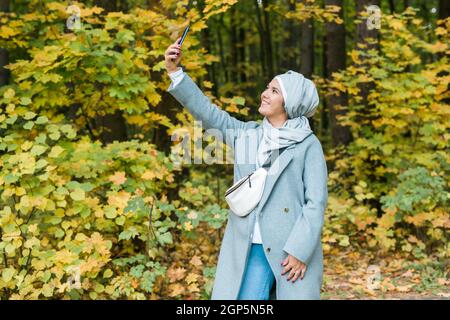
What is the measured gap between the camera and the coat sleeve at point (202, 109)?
9.67 feet

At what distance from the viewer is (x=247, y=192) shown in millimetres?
2824

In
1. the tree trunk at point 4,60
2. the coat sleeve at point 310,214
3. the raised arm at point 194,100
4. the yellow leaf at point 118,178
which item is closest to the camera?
the coat sleeve at point 310,214

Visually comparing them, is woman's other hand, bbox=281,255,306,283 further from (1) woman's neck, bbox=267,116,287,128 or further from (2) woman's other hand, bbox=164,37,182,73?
(2) woman's other hand, bbox=164,37,182,73

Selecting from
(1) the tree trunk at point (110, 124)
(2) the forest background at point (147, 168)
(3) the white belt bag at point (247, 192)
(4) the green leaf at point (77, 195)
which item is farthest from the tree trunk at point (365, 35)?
(3) the white belt bag at point (247, 192)

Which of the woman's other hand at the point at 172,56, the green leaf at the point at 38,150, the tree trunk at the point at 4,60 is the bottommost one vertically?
the green leaf at the point at 38,150

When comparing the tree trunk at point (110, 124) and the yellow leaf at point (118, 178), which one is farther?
the tree trunk at point (110, 124)

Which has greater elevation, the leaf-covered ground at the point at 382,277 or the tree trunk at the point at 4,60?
the tree trunk at the point at 4,60

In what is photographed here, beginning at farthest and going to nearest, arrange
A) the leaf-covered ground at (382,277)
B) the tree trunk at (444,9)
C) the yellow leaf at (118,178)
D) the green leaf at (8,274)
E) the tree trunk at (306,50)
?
1. the tree trunk at (306,50)
2. the tree trunk at (444,9)
3. the leaf-covered ground at (382,277)
4. the yellow leaf at (118,178)
5. the green leaf at (8,274)

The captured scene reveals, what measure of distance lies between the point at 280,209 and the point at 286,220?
→ 0.21ft

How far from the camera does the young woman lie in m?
2.76

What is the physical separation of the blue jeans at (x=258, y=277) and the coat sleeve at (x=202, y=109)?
646mm

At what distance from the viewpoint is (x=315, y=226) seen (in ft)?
8.89

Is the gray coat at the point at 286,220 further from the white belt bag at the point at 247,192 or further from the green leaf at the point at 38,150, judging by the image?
the green leaf at the point at 38,150
